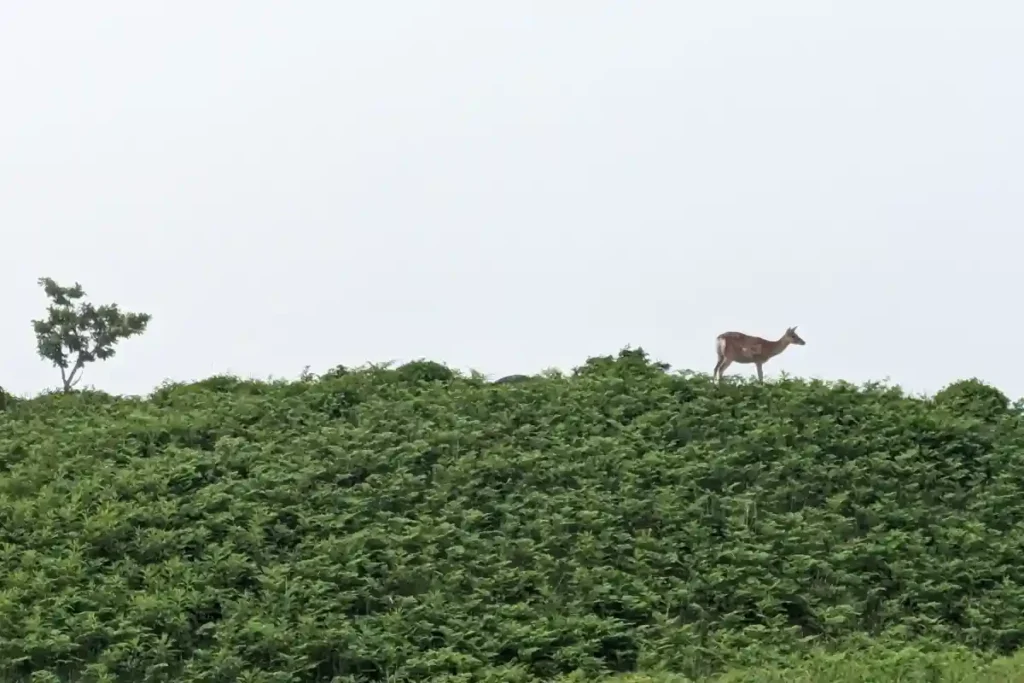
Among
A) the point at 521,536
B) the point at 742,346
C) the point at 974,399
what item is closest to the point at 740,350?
the point at 742,346

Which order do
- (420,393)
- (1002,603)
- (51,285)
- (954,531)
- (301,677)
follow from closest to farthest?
(301,677) → (1002,603) → (954,531) → (420,393) → (51,285)

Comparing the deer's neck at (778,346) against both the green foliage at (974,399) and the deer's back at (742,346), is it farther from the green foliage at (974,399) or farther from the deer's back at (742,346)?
the green foliage at (974,399)

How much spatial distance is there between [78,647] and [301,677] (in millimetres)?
1456

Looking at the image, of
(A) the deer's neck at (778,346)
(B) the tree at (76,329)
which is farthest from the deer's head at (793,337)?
(B) the tree at (76,329)

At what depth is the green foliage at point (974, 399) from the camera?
37.7 feet

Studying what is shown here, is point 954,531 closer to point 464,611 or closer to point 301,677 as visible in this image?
point 464,611

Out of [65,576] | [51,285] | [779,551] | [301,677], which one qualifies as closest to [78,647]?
[65,576]

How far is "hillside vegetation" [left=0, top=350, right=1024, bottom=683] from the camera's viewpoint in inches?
280

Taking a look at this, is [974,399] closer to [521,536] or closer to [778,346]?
[778,346]

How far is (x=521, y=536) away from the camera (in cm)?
851

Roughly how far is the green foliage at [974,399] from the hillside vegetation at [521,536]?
2.1 inches

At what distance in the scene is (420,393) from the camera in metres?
11.8

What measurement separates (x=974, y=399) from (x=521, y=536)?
5.76m

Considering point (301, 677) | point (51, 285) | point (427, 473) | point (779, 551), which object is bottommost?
point (301, 677)
